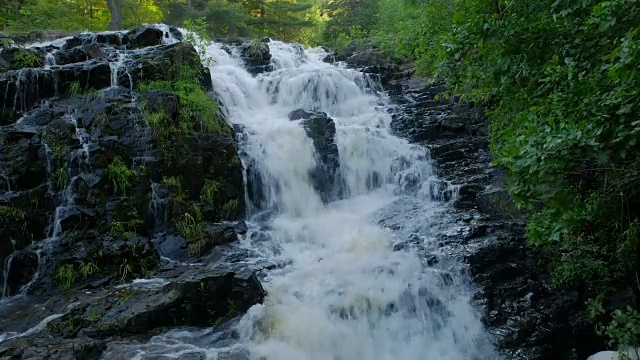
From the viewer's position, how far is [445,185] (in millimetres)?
10867

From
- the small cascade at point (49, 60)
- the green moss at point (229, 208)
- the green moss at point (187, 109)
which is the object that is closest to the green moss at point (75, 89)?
the green moss at point (187, 109)

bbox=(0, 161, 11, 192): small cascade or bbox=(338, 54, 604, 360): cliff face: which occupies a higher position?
bbox=(0, 161, 11, 192): small cascade

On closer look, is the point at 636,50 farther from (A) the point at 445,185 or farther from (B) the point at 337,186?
(B) the point at 337,186

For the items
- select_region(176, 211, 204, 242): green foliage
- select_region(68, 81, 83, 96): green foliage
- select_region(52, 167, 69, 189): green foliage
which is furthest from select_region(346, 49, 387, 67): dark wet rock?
select_region(52, 167, 69, 189): green foliage

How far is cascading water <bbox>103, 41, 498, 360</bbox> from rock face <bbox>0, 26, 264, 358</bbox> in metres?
0.61

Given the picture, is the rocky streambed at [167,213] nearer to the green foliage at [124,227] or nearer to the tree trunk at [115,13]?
the green foliage at [124,227]

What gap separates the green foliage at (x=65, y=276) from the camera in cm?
721

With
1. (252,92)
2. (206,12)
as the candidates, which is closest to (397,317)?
(252,92)

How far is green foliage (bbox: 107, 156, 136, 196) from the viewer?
28.1 ft

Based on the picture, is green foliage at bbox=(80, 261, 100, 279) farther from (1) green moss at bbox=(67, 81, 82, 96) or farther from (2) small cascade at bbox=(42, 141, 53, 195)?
(1) green moss at bbox=(67, 81, 82, 96)

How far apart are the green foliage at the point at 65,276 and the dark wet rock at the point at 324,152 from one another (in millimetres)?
5872

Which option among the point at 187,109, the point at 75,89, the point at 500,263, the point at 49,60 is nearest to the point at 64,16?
the point at 49,60

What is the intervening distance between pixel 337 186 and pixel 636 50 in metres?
8.68

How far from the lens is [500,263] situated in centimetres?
781
